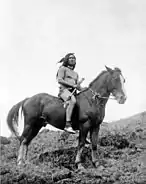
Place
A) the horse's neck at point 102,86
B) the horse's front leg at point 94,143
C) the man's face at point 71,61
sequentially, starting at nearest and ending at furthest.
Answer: the horse's front leg at point 94,143 → the horse's neck at point 102,86 → the man's face at point 71,61

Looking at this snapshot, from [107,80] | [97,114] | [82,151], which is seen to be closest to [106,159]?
[82,151]

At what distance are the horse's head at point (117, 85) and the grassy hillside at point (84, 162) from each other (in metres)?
1.95

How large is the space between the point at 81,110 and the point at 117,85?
1.29m

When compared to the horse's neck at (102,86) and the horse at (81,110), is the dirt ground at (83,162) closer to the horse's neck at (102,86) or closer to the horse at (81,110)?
the horse at (81,110)

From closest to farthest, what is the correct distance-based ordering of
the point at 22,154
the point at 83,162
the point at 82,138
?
the point at 82,138 < the point at 83,162 < the point at 22,154

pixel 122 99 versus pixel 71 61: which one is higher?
pixel 71 61

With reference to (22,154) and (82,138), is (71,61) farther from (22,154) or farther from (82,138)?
(22,154)

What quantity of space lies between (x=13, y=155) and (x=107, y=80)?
15.0 ft

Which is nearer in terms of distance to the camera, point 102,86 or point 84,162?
point 102,86

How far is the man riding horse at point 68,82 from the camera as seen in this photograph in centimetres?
1163

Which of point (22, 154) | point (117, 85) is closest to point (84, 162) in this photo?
point (22, 154)

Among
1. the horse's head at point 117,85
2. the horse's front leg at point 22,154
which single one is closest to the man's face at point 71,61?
the horse's head at point 117,85

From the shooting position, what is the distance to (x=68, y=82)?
12.2 m

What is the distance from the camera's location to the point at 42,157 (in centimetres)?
1258
